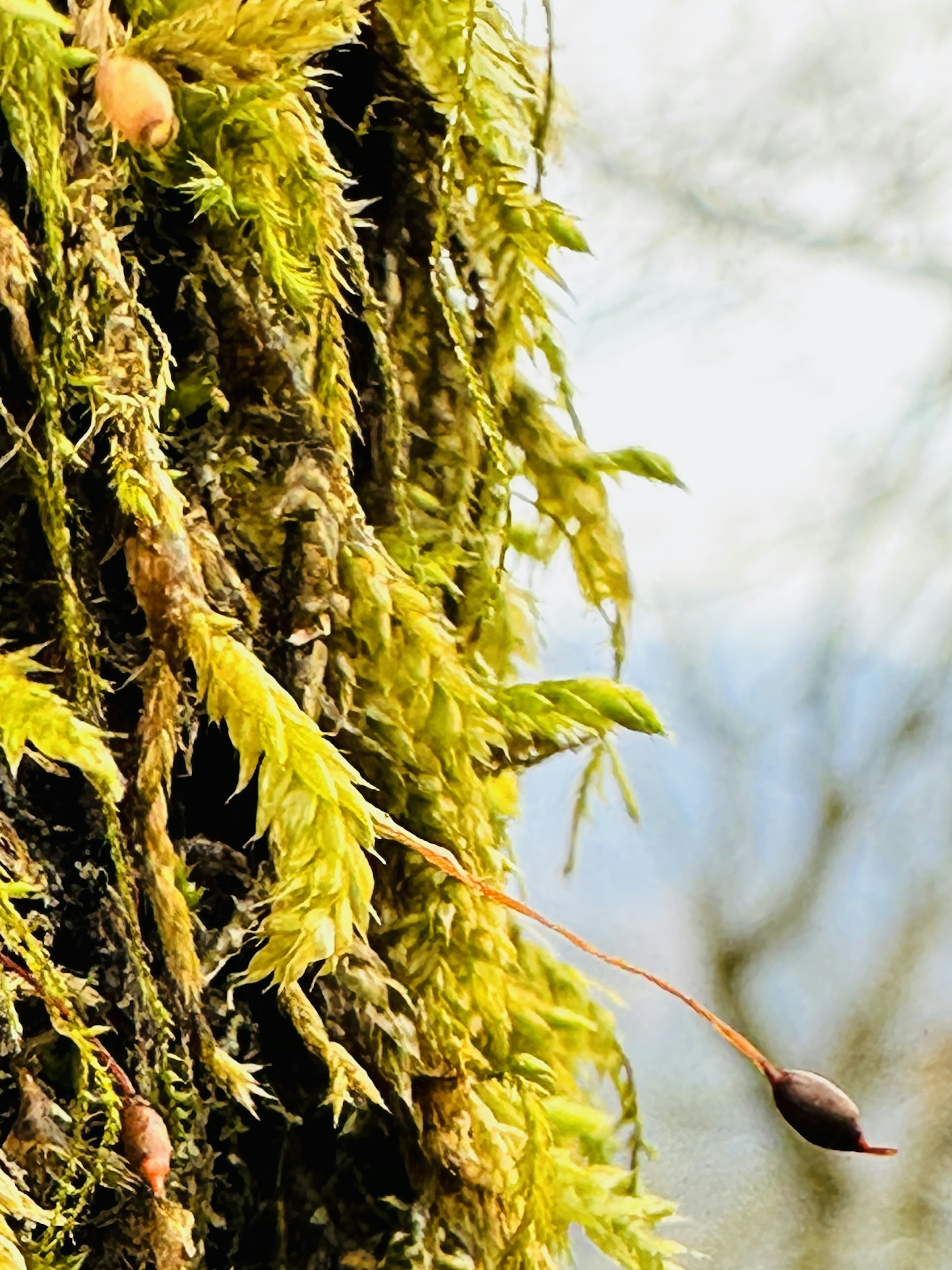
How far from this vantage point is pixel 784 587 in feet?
5.49

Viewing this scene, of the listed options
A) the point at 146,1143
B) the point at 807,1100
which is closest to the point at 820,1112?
the point at 807,1100

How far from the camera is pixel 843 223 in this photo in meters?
1.65

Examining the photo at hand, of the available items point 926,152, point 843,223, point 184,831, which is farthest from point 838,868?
point 184,831

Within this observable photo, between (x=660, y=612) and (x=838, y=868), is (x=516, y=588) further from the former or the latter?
(x=838, y=868)

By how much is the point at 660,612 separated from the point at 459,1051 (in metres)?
1.29

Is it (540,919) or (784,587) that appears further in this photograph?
(784,587)

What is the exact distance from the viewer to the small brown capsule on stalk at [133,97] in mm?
364

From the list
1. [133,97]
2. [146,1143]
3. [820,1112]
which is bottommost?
[146,1143]

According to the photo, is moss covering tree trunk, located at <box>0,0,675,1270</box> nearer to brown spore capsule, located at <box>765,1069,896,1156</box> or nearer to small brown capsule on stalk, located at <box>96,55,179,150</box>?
small brown capsule on stalk, located at <box>96,55,179,150</box>

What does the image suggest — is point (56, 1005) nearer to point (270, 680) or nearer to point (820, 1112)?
point (270, 680)

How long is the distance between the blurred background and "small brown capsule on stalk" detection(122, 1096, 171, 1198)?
117cm

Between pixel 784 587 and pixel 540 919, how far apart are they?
1416mm

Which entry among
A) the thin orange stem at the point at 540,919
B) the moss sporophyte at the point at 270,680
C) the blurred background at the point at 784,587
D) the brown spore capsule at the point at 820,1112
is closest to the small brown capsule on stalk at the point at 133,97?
the moss sporophyte at the point at 270,680

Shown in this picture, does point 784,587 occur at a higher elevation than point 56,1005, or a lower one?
higher
